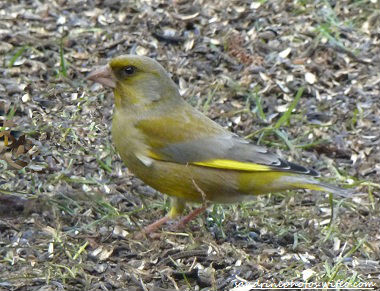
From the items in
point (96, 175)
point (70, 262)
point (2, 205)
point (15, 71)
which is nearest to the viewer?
point (70, 262)

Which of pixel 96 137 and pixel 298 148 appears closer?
pixel 96 137

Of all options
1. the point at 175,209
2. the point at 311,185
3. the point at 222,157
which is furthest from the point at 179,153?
the point at 311,185

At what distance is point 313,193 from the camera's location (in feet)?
20.5

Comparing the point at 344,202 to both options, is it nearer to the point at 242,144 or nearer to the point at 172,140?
the point at 242,144

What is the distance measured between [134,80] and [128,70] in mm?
69

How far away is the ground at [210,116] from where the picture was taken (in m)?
4.94

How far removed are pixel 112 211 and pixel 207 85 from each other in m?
1.78

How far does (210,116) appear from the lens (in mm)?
6758

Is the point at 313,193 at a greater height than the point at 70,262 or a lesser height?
lesser

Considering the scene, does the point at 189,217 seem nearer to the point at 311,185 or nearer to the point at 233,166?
the point at 233,166

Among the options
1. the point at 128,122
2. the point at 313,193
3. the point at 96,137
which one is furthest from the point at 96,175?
the point at 313,193

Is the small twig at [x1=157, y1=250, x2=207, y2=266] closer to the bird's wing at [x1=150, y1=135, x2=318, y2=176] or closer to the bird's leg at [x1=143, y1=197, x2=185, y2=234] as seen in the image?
the bird's leg at [x1=143, y1=197, x2=185, y2=234]

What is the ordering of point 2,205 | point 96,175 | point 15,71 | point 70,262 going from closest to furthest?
point 70,262, point 2,205, point 96,175, point 15,71

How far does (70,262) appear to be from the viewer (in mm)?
4887
